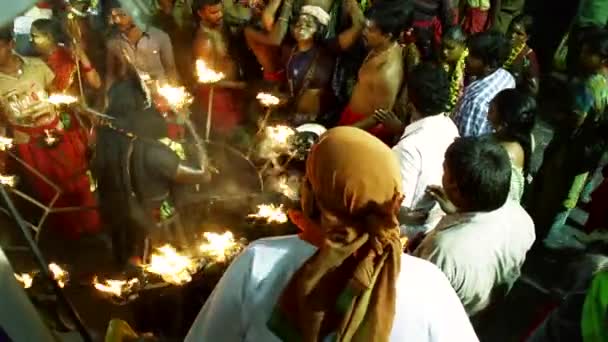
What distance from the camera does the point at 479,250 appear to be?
2.59 meters

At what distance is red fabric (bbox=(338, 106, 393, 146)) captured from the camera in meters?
4.28

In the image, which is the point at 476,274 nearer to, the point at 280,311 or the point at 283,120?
the point at 280,311

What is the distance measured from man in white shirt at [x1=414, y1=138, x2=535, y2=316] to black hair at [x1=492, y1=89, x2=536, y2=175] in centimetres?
82

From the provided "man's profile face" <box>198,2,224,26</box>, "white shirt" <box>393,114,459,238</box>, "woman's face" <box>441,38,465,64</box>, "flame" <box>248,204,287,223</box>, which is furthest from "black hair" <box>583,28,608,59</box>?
"man's profile face" <box>198,2,224,26</box>

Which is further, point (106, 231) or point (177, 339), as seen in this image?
point (106, 231)

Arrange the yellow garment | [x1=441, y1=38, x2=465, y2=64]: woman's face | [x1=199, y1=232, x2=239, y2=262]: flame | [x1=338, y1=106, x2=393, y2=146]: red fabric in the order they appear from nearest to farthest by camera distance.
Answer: [x1=199, y1=232, x2=239, y2=262]: flame → [x1=338, y1=106, x2=393, y2=146]: red fabric → [x1=441, y1=38, x2=465, y2=64]: woman's face → the yellow garment

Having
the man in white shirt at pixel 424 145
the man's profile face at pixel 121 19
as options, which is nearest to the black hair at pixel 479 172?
the man in white shirt at pixel 424 145

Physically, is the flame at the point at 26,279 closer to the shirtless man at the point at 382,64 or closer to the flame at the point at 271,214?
the flame at the point at 271,214

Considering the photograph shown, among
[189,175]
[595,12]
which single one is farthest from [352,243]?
[595,12]

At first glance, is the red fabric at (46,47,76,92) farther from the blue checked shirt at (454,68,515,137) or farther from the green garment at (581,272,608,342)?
the green garment at (581,272,608,342)

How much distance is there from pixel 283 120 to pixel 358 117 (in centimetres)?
79

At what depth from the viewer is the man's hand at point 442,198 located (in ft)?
9.19

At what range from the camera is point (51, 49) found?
14.7 ft

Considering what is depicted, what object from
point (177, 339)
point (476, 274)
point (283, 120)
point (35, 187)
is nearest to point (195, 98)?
point (283, 120)
